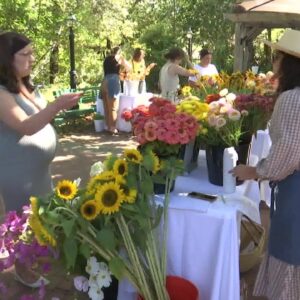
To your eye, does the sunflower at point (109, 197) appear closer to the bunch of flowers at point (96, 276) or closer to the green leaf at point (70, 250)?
the green leaf at point (70, 250)

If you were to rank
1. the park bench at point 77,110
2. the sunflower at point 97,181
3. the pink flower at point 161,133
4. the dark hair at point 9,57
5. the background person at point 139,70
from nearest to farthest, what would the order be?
Answer: the sunflower at point 97,181 → the pink flower at point 161,133 → the dark hair at point 9,57 → the background person at point 139,70 → the park bench at point 77,110

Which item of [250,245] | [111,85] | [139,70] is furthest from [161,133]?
[139,70]

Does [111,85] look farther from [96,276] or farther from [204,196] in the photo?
[96,276]

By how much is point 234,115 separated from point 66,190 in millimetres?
845

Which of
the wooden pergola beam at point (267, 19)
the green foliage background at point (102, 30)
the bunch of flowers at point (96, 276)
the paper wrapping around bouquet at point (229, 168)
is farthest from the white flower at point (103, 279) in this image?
the green foliage background at point (102, 30)

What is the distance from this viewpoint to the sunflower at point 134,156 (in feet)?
6.36

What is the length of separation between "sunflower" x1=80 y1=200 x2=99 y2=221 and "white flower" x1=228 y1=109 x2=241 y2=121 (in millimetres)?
770

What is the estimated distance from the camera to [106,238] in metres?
1.80

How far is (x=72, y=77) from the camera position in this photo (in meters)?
9.84

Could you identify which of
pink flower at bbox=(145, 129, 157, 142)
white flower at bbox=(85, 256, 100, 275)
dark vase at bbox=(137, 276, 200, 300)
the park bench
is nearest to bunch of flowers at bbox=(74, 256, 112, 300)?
white flower at bbox=(85, 256, 100, 275)

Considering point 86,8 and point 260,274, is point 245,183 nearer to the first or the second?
point 260,274

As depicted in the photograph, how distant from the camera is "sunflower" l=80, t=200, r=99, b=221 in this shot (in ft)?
5.86

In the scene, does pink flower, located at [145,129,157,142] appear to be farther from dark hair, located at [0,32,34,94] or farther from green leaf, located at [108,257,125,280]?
dark hair, located at [0,32,34,94]

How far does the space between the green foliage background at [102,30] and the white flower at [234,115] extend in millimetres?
10140
